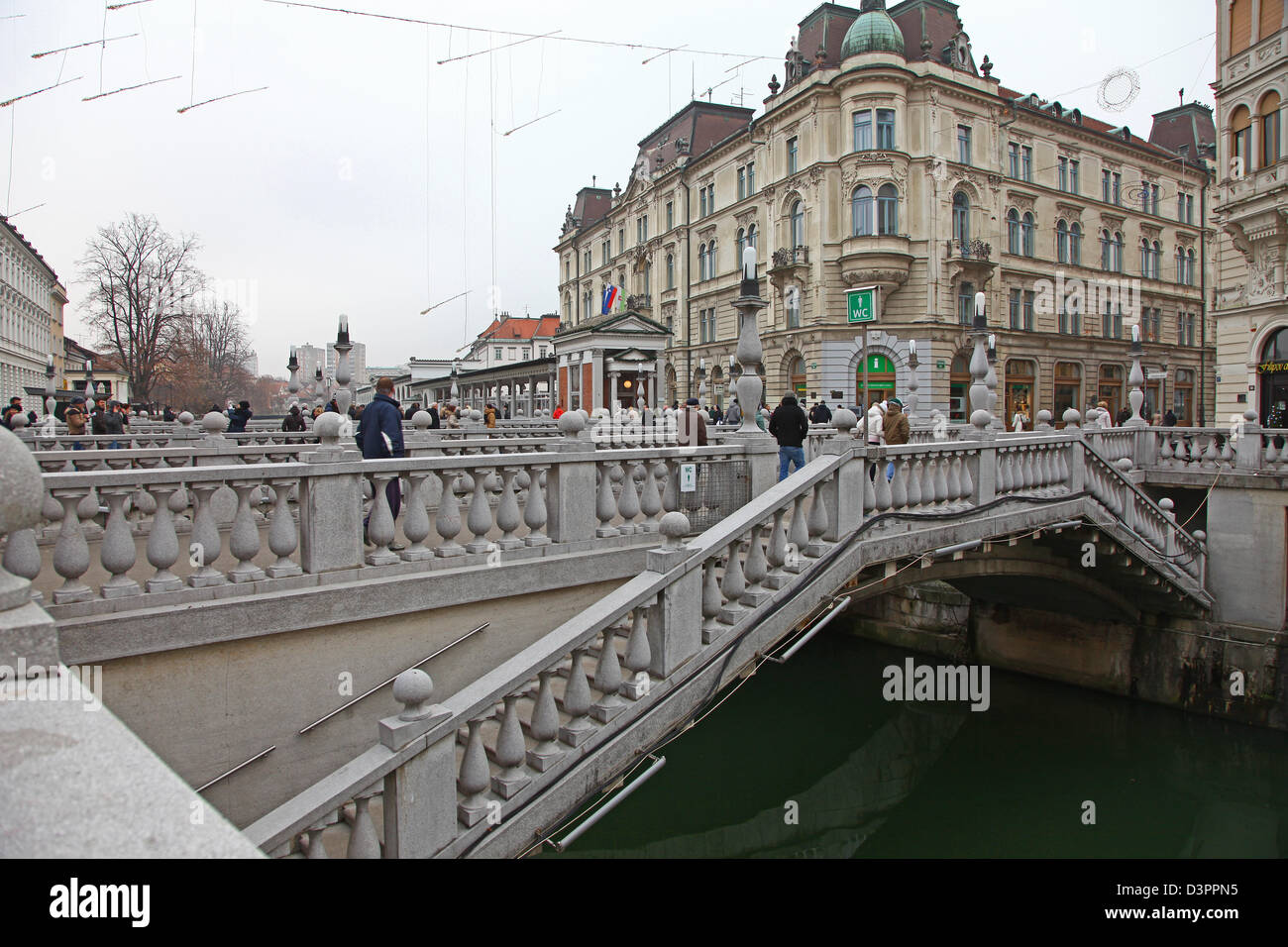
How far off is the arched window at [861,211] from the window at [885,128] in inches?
80.5

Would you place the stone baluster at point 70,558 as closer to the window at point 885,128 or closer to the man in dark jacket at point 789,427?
the man in dark jacket at point 789,427

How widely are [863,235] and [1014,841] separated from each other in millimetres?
28769

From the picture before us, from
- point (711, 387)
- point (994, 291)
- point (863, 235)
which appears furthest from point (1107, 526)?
point (711, 387)

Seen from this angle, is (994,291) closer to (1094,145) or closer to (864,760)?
(1094,145)

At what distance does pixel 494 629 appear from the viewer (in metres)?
6.96

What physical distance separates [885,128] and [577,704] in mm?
36337

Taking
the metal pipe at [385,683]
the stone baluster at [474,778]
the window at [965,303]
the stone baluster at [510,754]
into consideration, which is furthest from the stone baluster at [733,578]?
the window at [965,303]

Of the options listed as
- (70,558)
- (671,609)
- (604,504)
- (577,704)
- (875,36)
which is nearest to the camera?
(70,558)

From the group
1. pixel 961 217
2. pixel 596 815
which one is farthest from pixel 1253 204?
pixel 596 815

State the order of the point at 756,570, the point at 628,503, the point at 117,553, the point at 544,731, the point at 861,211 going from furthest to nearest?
1. the point at 861,211
2. the point at 628,503
3. the point at 756,570
4. the point at 544,731
5. the point at 117,553

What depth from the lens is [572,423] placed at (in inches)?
294

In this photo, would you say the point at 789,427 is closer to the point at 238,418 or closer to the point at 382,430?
the point at 382,430

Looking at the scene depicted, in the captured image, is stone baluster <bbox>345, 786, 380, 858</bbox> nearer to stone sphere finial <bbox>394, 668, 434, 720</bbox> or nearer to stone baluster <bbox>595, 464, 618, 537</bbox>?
stone sphere finial <bbox>394, 668, 434, 720</bbox>

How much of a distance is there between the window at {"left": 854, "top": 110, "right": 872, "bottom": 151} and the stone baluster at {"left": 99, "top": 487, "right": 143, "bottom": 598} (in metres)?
36.5
